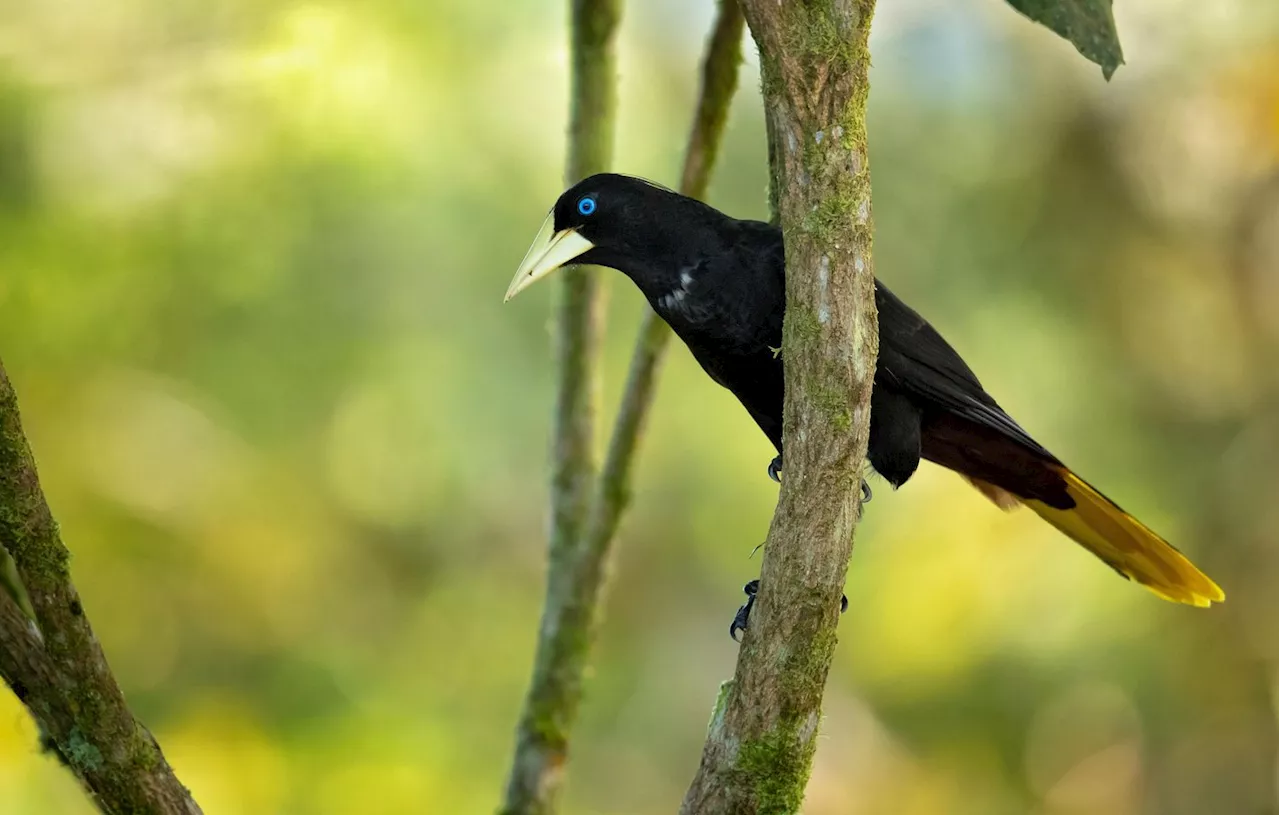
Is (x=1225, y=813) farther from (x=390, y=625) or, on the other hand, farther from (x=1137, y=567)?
(x=390, y=625)

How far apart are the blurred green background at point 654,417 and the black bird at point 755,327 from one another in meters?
3.37

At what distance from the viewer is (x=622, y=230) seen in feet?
10.5

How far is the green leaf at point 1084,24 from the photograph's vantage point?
2.84 m

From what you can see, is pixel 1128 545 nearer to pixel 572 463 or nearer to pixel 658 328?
pixel 658 328

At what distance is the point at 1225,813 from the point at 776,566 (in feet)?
18.4

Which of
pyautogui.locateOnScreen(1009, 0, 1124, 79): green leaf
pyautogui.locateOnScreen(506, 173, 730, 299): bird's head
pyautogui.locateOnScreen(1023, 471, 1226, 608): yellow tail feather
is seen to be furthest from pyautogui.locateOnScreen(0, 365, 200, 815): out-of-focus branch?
pyautogui.locateOnScreen(1023, 471, 1226, 608): yellow tail feather

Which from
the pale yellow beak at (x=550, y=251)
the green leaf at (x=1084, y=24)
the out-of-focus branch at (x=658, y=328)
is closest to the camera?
the green leaf at (x=1084, y=24)

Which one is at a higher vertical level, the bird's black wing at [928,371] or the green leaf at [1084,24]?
the green leaf at [1084,24]

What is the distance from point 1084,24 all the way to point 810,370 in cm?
117

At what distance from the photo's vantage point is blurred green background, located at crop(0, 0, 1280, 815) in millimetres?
6660

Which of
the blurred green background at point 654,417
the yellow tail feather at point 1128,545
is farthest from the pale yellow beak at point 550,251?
the blurred green background at point 654,417

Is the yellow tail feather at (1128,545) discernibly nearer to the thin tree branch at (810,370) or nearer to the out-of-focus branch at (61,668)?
the thin tree branch at (810,370)

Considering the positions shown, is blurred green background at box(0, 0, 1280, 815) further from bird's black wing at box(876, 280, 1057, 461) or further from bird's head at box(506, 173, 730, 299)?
bird's black wing at box(876, 280, 1057, 461)

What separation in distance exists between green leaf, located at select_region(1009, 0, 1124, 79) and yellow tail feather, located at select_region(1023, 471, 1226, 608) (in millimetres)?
1192
